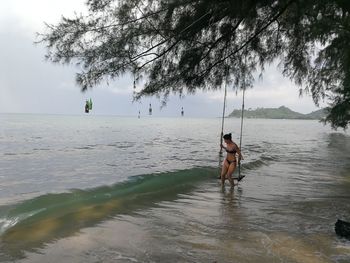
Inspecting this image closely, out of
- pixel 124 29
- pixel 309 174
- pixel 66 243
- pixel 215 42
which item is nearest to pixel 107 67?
pixel 124 29

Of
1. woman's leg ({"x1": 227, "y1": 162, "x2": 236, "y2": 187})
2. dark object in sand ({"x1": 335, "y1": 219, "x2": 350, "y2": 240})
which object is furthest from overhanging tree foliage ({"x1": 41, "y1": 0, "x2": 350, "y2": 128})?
woman's leg ({"x1": 227, "y1": 162, "x2": 236, "y2": 187})

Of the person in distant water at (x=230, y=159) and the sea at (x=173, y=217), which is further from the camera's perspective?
the person in distant water at (x=230, y=159)

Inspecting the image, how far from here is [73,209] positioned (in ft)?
34.3

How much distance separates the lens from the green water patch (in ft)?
25.2

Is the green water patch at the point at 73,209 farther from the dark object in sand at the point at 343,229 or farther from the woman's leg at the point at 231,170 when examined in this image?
the dark object in sand at the point at 343,229

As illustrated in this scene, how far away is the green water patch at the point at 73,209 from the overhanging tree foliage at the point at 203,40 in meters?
2.85

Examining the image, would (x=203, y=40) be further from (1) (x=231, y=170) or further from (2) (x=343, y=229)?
(1) (x=231, y=170)

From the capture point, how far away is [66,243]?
7113mm

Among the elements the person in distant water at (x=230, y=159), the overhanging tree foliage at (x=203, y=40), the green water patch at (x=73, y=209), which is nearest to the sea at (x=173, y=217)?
the green water patch at (x=73, y=209)

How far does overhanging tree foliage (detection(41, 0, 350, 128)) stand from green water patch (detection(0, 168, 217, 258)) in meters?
2.85

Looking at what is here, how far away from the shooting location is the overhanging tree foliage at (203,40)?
23.1ft

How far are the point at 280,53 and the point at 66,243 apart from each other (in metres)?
5.52

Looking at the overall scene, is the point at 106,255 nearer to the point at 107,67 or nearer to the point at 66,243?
the point at 66,243

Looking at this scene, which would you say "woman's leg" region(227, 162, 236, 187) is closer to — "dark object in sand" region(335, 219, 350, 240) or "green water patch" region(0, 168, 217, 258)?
"green water patch" region(0, 168, 217, 258)
